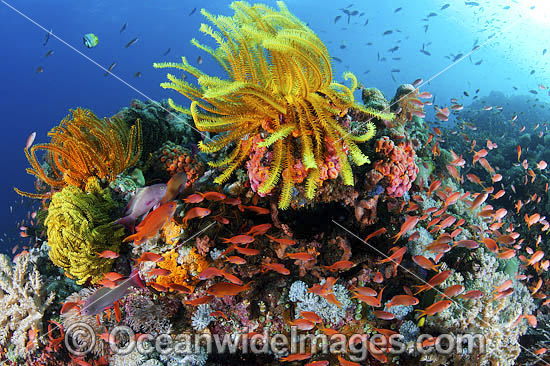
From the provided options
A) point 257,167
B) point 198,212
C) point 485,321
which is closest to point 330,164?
point 257,167

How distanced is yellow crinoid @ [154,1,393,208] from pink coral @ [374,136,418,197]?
0.68 m

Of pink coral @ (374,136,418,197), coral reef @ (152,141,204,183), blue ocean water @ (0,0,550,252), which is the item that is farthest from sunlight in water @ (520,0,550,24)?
coral reef @ (152,141,204,183)

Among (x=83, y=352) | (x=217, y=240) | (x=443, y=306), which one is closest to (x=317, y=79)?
(x=217, y=240)

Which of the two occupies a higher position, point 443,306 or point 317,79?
point 317,79

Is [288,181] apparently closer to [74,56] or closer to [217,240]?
[217,240]

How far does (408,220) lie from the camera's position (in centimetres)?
388

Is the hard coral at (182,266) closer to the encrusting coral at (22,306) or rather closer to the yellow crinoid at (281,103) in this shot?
the yellow crinoid at (281,103)

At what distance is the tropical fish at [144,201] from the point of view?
3842 mm

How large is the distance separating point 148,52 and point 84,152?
83.0 metres

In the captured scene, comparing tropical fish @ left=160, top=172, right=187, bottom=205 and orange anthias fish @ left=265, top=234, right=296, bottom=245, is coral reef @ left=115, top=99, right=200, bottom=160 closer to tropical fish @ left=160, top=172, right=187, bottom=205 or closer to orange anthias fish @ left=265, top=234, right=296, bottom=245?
tropical fish @ left=160, top=172, right=187, bottom=205

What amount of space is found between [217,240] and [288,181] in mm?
1451

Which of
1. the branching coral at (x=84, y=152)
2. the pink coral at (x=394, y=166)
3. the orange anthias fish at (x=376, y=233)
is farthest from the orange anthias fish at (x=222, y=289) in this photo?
the branching coral at (x=84, y=152)

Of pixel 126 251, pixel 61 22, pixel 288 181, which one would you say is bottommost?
pixel 126 251

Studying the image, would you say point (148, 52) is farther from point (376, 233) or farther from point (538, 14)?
point (538, 14)
